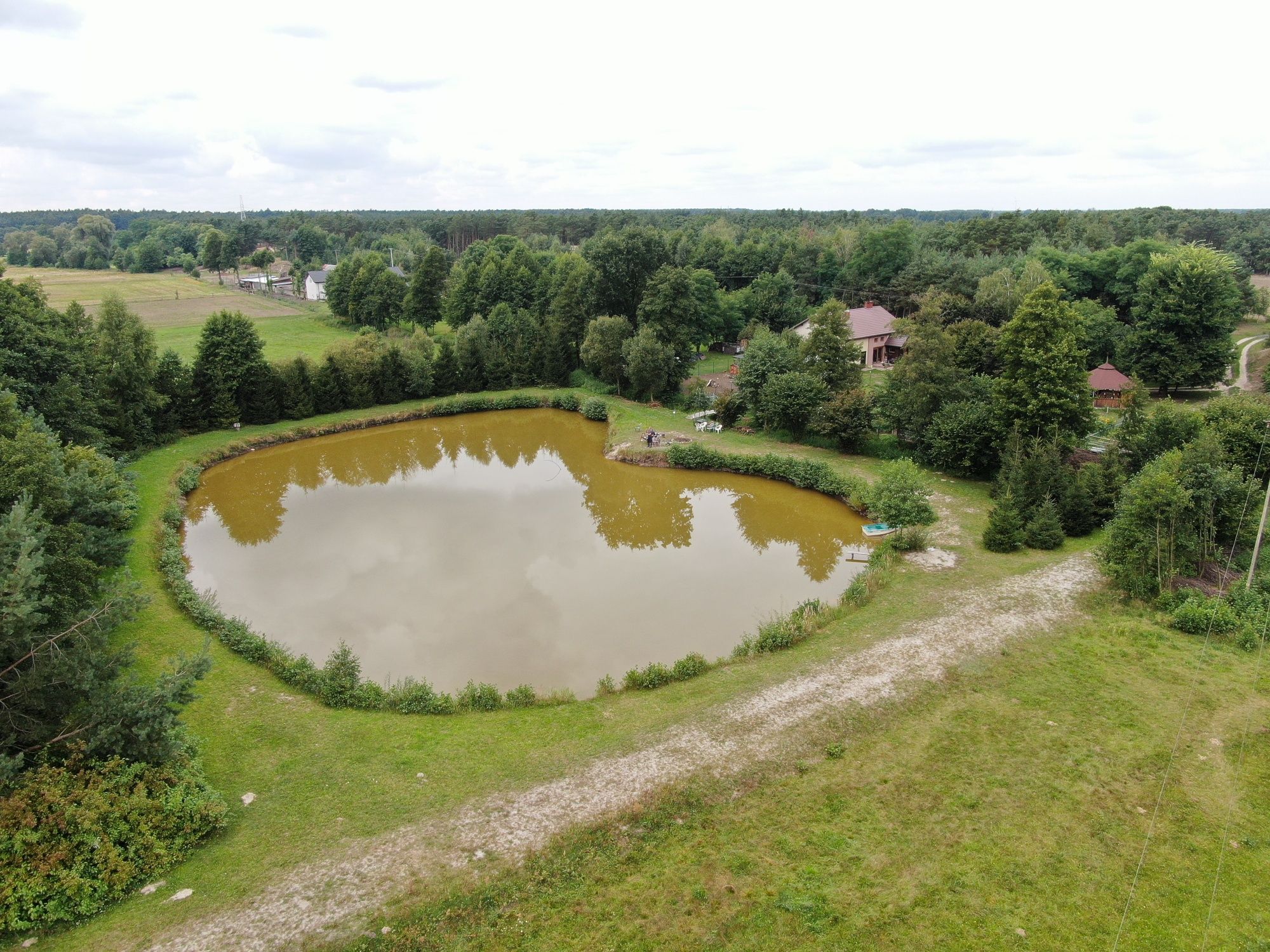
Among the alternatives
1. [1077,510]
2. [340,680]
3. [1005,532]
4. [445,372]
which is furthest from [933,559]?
[445,372]

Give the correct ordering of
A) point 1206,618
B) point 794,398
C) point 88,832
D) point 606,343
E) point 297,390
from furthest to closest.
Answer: point 606,343
point 297,390
point 794,398
point 1206,618
point 88,832

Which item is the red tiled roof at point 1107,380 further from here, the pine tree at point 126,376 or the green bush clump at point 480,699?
the pine tree at point 126,376

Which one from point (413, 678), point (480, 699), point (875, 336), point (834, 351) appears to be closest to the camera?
point (480, 699)

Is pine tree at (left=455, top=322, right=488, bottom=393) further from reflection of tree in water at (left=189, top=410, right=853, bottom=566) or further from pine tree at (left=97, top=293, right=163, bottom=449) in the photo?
pine tree at (left=97, top=293, right=163, bottom=449)

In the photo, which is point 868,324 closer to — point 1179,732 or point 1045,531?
point 1045,531

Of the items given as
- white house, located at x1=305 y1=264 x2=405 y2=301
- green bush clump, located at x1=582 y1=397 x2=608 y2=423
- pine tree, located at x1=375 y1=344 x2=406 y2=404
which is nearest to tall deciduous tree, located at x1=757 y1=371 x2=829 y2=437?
green bush clump, located at x1=582 y1=397 x2=608 y2=423

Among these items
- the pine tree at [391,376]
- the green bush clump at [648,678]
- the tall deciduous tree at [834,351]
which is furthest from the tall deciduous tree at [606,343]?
the green bush clump at [648,678]

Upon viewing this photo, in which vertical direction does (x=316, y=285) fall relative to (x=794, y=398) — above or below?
above
